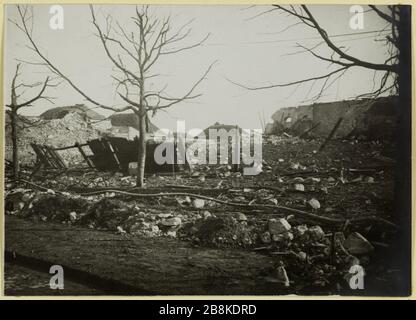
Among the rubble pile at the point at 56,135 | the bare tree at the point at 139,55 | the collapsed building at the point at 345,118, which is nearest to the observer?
the collapsed building at the point at 345,118

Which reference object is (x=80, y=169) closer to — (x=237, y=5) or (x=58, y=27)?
(x=58, y=27)

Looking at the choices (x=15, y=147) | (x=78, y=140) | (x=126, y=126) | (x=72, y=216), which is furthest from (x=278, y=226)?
(x=15, y=147)

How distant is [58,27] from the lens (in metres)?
4.09

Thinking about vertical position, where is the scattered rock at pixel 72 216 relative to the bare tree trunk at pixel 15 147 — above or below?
below

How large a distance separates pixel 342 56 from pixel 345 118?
1.88 ft

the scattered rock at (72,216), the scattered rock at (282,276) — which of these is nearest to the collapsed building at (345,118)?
the scattered rock at (282,276)

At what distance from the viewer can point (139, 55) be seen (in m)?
4.14

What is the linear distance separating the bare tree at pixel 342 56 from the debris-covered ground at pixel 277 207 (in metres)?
0.53

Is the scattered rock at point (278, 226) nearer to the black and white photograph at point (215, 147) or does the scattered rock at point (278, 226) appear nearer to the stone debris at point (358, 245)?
the black and white photograph at point (215, 147)

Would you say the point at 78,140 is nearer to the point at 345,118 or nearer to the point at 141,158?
the point at 141,158

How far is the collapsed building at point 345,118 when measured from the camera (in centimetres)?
398

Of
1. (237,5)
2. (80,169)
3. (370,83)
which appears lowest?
(80,169)
